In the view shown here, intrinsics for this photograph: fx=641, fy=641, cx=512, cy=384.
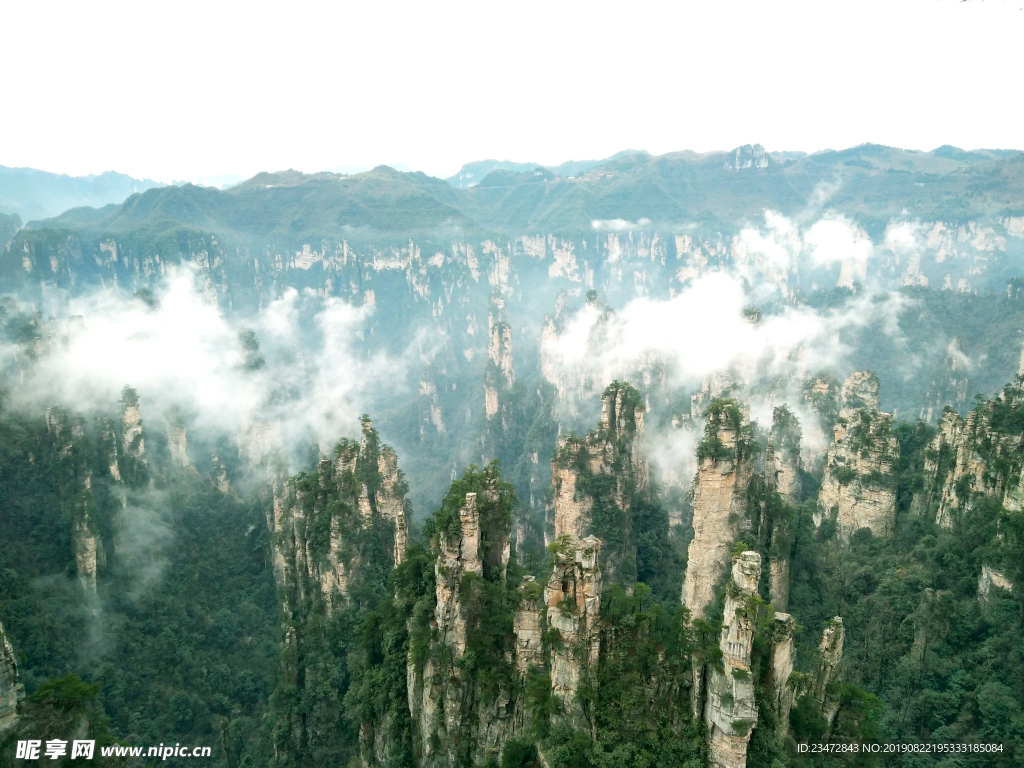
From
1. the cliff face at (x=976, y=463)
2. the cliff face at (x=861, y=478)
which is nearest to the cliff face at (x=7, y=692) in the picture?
the cliff face at (x=976, y=463)

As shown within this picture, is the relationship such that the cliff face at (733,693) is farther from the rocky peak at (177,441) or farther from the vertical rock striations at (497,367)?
the vertical rock striations at (497,367)

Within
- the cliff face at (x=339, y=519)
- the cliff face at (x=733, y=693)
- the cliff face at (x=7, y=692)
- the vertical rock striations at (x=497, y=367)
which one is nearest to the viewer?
the cliff face at (x=733, y=693)

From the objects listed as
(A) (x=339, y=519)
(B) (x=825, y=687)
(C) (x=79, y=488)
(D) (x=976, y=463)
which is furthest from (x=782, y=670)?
(C) (x=79, y=488)

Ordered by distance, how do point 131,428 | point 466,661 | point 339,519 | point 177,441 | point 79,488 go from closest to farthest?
point 466,661 < point 339,519 < point 79,488 < point 131,428 < point 177,441

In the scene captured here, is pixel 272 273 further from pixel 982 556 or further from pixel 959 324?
pixel 982 556

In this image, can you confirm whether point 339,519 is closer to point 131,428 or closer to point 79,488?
point 79,488

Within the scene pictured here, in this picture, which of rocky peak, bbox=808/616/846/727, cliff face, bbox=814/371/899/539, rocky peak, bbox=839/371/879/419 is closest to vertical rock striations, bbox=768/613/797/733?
rocky peak, bbox=808/616/846/727

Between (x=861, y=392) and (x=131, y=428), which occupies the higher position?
(x=861, y=392)
